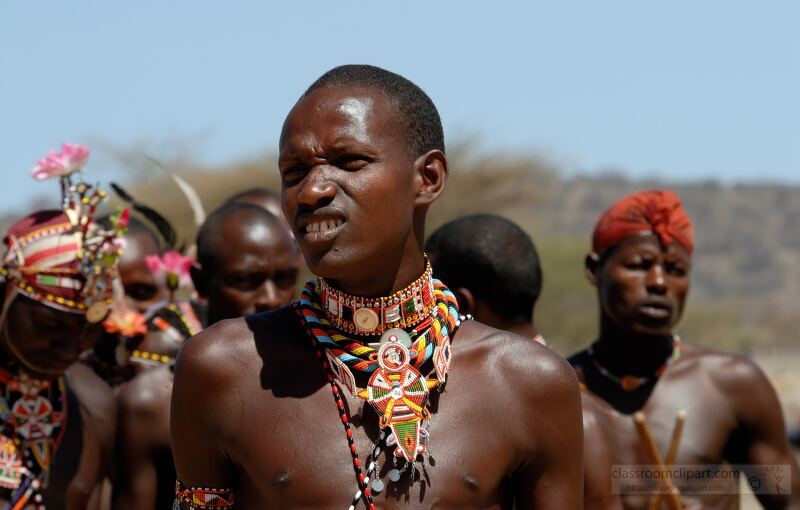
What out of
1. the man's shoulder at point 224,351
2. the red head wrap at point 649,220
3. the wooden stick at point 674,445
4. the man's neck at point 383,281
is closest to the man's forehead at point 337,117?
the man's neck at point 383,281

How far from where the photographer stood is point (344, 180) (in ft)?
11.3

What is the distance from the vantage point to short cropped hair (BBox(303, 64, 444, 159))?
359 centimetres

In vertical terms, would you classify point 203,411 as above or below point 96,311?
above

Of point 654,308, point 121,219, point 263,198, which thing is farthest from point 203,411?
point 263,198

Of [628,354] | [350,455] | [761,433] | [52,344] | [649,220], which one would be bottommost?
[761,433]

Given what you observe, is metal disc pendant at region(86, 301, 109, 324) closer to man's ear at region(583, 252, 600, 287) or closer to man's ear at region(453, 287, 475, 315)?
man's ear at region(453, 287, 475, 315)

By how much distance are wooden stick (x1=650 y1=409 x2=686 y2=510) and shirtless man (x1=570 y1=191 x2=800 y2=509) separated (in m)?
0.08

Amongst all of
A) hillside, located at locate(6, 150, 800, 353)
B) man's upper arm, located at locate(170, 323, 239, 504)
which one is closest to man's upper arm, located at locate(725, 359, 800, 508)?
man's upper arm, located at locate(170, 323, 239, 504)

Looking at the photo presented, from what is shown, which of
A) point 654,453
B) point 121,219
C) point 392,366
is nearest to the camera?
point 392,366

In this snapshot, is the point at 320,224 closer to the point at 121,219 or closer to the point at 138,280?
the point at 121,219

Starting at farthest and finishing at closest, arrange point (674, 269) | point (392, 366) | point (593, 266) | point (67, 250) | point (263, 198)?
point (263, 198)
point (593, 266)
point (674, 269)
point (67, 250)
point (392, 366)

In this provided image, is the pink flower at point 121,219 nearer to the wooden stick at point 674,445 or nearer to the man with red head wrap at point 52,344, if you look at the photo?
the man with red head wrap at point 52,344

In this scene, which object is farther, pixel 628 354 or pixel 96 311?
pixel 628 354

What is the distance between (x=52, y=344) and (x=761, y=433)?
3.20 m
